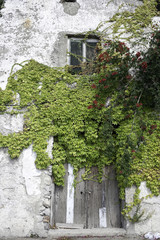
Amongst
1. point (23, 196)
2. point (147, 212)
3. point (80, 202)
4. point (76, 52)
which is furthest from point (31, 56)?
point (147, 212)

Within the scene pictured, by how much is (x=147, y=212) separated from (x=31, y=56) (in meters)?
4.02

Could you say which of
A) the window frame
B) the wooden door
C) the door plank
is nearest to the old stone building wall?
the window frame

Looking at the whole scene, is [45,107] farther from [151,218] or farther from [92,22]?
[151,218]

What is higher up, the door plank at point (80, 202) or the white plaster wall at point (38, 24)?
the white plaster wall at point (38, 24)

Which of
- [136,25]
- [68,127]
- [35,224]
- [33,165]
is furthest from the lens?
[136,25]

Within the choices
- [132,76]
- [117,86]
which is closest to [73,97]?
[117,86]

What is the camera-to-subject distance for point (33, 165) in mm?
4504

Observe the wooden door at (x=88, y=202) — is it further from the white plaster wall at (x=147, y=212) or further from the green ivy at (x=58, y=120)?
the white plaster wall at (x=147, y=212)

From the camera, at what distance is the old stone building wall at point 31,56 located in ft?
13.9

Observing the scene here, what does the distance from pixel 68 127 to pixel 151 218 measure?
2.29m

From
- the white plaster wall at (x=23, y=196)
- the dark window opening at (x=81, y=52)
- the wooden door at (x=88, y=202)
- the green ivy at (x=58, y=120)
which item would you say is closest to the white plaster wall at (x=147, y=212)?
the wooden door at (x=88, y=202)

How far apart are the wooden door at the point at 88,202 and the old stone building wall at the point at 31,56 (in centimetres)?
35

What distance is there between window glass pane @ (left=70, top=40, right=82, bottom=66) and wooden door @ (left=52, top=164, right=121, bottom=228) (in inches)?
93.8

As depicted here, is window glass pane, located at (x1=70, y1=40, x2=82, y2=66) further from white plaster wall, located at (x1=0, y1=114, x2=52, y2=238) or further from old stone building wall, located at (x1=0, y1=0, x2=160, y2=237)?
white plaster wall, located at (x1=0, y1=114, x2=52, y2=238)
